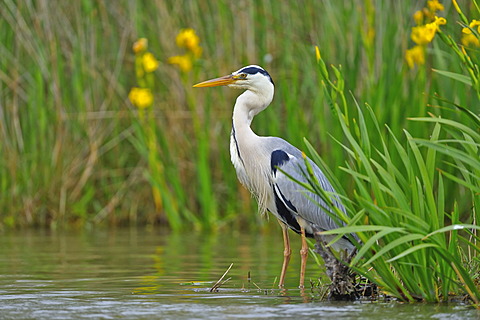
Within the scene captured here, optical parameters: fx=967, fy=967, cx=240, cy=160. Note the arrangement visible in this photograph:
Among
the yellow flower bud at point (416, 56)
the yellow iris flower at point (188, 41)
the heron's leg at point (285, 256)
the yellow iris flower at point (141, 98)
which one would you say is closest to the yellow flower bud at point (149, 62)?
the yellow iris flower at point (141, 98)

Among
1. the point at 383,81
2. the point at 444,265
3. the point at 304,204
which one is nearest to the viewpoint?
the point at 444,265

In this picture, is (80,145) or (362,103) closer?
(362,103)

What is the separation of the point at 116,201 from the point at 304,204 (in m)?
4.36

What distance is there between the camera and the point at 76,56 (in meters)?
9.77

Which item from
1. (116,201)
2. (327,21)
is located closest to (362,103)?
(327,21)

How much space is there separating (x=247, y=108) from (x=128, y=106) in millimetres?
3987

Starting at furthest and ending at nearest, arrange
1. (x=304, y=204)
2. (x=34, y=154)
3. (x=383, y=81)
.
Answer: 1. (x=34, y=154)
2. (x=383, y=81)
3. (x=304, y=204)

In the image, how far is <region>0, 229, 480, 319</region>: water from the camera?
4359 mm

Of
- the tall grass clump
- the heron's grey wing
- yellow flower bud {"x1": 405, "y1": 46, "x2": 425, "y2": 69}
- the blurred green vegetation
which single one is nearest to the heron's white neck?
the heron's grey wing

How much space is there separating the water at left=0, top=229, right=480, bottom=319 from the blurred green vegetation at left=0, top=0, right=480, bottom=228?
41cm

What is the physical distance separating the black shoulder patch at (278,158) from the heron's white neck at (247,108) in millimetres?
194

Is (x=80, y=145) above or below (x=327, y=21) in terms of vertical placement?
below

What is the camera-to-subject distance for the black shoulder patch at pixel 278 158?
5.95 meters

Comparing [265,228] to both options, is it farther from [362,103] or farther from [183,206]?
[362,103]
